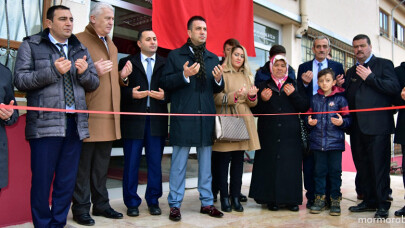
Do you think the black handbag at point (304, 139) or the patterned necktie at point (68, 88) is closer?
the patterned necktie at point (68, 88)

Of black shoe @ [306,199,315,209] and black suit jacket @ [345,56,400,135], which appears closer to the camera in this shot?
black suit jacket @ [345,56,400,135]

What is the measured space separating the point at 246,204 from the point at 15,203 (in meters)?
2.27

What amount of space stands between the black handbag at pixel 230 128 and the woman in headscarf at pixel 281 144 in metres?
0.40

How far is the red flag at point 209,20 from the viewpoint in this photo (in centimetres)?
437

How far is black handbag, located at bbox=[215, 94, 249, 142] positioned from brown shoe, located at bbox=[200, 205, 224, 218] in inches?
25.9

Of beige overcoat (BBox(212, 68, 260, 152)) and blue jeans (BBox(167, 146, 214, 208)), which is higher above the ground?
beige overcoat (BBox(212, 68, 260, 152))

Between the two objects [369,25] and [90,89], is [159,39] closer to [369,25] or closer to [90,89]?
[90,89]

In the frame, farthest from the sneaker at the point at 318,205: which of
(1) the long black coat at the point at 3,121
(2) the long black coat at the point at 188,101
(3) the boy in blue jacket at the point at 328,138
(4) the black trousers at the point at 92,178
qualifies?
(1) the long black coat at the point at 3,121

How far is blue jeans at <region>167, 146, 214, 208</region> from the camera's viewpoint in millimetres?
3275

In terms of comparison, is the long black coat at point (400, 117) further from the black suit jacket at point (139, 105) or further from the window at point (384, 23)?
the window at point (384, 23)

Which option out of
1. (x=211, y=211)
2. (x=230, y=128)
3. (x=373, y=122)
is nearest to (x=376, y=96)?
(x=373, y=122)

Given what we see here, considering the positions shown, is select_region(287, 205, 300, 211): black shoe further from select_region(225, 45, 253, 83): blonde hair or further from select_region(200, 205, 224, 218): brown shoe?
select_region(225, 45, 253, 83): blonde hair

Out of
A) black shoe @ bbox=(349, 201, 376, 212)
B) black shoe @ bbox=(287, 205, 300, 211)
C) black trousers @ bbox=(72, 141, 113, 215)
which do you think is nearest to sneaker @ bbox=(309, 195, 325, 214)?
black shoe @ bbox=(287, 205, 300, 211)

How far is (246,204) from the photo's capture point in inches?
154
